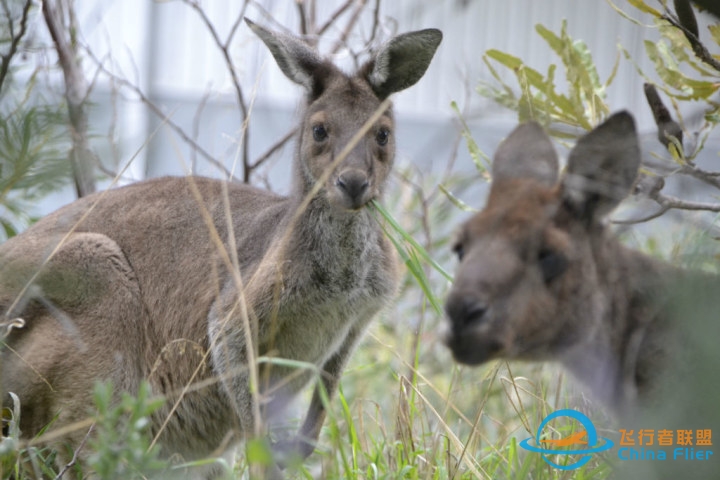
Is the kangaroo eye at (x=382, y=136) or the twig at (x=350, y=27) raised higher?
the twig at (x=350, y=27)

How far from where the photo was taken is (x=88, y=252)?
4.24 metres

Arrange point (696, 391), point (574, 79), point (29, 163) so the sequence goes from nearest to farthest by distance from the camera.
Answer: point (696, 391) < point (29, 163) < point (574, 79)

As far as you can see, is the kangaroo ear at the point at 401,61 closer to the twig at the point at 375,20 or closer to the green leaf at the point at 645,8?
the twig at the point at 375,20

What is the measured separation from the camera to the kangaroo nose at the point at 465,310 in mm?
2133

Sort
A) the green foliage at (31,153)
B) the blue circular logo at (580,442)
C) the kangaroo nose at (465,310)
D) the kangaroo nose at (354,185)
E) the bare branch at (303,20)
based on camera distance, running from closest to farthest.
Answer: the kangaroo nose at (465,310), the blue circular logo at (580,442), the green foliage at (31,153), the kangaroo nose at (354,185), the bare branch at (303,20)

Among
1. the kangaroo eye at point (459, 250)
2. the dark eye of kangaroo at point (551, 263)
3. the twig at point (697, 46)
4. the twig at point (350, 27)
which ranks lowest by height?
the kangaroo eye at point (459, 250)

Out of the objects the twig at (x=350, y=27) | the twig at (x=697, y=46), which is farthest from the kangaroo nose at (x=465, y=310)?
the twig at (x=350, y=27)

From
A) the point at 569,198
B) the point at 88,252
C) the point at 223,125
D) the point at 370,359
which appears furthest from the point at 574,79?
the point at 223,125

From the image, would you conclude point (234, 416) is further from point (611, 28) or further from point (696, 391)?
point (611, 28)

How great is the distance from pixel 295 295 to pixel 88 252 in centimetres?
107

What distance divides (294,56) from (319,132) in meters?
0.38

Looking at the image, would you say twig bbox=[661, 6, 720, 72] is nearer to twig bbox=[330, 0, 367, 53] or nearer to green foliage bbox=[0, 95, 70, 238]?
green foliage bbox=[0, 95, 70, 238]

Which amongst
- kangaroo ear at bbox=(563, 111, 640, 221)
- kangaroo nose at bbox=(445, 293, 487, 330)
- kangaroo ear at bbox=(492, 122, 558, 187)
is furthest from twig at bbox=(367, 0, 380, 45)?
kangaroo nose at bbox=(445, 293, 487, 330)

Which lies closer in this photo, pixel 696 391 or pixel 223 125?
pixel 696 391
